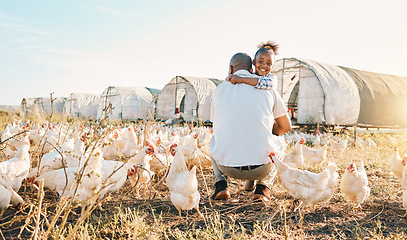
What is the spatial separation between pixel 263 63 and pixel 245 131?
2.53 feet

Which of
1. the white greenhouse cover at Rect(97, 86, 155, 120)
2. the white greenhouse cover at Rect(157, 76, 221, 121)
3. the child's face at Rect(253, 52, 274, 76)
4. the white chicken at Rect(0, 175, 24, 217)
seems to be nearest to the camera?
the white chicken at Rect(0, 175, 24, 217)

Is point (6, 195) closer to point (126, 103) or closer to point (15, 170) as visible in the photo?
point (15, 170)

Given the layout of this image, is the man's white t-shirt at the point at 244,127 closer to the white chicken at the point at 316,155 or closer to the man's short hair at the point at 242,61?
the man's short hair at the point at 242,61

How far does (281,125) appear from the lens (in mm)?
3029

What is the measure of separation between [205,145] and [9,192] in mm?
2851

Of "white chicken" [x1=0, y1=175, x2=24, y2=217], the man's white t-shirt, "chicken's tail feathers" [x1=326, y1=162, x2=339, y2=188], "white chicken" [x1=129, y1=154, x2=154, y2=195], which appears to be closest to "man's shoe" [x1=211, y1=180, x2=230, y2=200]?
the man's white t-shirt

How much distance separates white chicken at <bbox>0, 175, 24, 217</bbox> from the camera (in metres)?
2.28

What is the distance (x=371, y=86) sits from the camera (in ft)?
44.4

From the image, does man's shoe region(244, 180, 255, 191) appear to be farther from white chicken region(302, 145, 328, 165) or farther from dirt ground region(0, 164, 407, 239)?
white chicken region(302, 145, 328, 165)

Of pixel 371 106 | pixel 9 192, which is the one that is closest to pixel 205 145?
pixel 9 192

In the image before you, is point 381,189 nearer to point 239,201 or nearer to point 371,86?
point 239,201

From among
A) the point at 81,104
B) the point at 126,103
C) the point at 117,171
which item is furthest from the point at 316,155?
the point at 81,104

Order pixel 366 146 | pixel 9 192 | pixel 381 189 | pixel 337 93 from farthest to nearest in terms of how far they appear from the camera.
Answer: pixel 337 93 < pixel 366 146 < pixel 381 189 < pixel 9 192

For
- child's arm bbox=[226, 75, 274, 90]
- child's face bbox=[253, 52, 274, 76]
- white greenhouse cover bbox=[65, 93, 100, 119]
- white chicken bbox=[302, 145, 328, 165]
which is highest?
child's face bbox=[253, 52, 274, 76]
